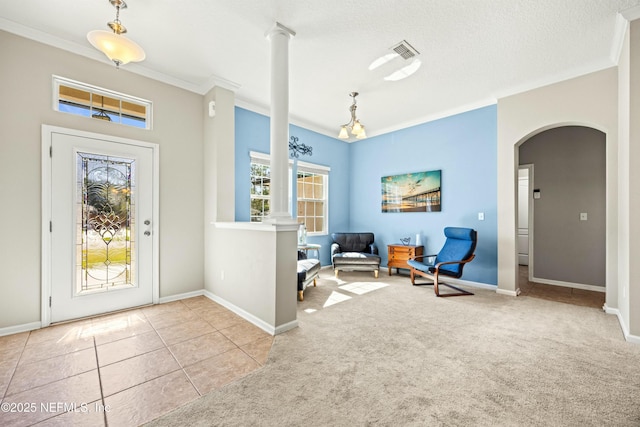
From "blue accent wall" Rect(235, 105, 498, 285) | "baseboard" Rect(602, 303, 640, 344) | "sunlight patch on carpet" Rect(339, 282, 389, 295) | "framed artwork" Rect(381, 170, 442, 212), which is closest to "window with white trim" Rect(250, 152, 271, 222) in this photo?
"blue accent wall" Rect(235, 105, 498, 285)

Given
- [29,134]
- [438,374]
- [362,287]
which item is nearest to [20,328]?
[29,134]

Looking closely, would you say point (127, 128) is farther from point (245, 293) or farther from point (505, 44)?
point (505, 44)

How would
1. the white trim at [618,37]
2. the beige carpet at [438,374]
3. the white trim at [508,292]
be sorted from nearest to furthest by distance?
the beige carpet at [438,374], the white trim at [618,37], the white trim at [508,292]

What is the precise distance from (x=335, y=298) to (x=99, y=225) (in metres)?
3.03

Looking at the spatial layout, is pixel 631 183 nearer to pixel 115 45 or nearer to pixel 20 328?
pixel 115 45

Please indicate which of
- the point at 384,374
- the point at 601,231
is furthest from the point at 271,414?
the point at 601,231

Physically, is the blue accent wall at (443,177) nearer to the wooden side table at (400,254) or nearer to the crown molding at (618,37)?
the wooden side table at (400,254)

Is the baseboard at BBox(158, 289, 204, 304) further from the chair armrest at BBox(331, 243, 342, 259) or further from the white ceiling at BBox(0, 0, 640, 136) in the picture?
the white ceiling at BBox(0, 0, 640, 136)

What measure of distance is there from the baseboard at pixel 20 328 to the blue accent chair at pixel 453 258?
15.4 feet

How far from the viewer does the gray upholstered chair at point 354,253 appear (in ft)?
16.5

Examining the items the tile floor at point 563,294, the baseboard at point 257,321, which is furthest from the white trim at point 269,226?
the tile floor at point 563,294

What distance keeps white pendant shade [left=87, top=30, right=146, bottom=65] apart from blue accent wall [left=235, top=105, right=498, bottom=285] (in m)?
2.13

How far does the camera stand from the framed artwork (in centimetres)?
493

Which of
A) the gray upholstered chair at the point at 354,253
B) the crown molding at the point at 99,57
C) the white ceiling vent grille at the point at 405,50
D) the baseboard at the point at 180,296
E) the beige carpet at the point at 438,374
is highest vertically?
the white ceiling vent grille at the point at 405,50
